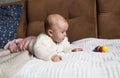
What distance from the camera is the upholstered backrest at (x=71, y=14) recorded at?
2.12 meters

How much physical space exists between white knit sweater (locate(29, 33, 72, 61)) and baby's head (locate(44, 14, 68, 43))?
37 millimetres

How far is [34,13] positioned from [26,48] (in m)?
0.66

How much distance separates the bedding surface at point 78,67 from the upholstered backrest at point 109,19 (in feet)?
1.71

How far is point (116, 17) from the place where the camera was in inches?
82.4

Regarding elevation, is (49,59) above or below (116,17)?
below

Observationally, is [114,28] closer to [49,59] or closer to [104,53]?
[104,53]

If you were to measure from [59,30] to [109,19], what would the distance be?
0.62 metres

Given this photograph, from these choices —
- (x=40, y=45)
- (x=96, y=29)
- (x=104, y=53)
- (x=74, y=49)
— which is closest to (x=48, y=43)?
(x=40, y=45)

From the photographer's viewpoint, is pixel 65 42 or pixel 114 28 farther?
pixel 114 28

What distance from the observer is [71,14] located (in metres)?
2.21

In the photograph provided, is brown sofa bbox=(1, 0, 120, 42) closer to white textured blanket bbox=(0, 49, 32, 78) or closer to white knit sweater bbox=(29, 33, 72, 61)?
white knit sweater bbox=(29, 33, 72, 61)

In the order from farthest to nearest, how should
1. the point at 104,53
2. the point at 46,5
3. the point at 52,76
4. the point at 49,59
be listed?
the point at 46,5
the point at 104,53
the point at 49,59
the point at 52,76

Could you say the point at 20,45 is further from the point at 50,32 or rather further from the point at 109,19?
the point at 109,19

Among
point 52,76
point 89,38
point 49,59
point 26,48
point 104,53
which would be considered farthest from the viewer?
point 89,38
